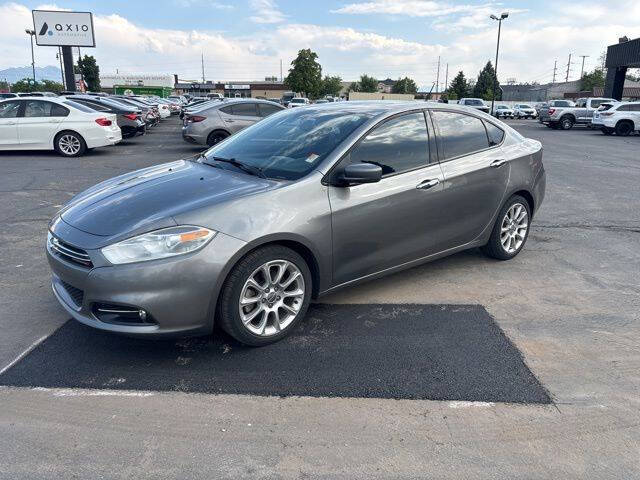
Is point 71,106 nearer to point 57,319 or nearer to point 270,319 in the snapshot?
point 57,319

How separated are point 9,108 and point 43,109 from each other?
0.79 metres

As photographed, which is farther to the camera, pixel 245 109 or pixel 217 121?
pixel 245 109

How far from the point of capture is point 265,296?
3.62 m

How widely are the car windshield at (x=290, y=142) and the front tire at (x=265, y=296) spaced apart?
67 centimetres

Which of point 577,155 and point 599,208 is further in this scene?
point 577,155

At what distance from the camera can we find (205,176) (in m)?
4.07

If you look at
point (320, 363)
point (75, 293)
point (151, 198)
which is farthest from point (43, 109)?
point (320, 363)

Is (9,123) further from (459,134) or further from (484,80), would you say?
(484,80)

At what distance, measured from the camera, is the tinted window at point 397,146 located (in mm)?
4141

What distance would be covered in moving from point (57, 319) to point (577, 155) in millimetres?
15385

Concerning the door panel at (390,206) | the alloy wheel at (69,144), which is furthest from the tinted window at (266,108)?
the door panel at (390,206)

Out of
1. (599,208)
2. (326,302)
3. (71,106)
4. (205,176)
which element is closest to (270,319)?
(326,302)

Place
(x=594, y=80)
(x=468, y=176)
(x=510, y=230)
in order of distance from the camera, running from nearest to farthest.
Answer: (x=468, y=176), (x=510, y=230), (x=594, y=80)

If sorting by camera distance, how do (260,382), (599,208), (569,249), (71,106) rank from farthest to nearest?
(71,106) → (599,208) → (569,249) → (260,382)
